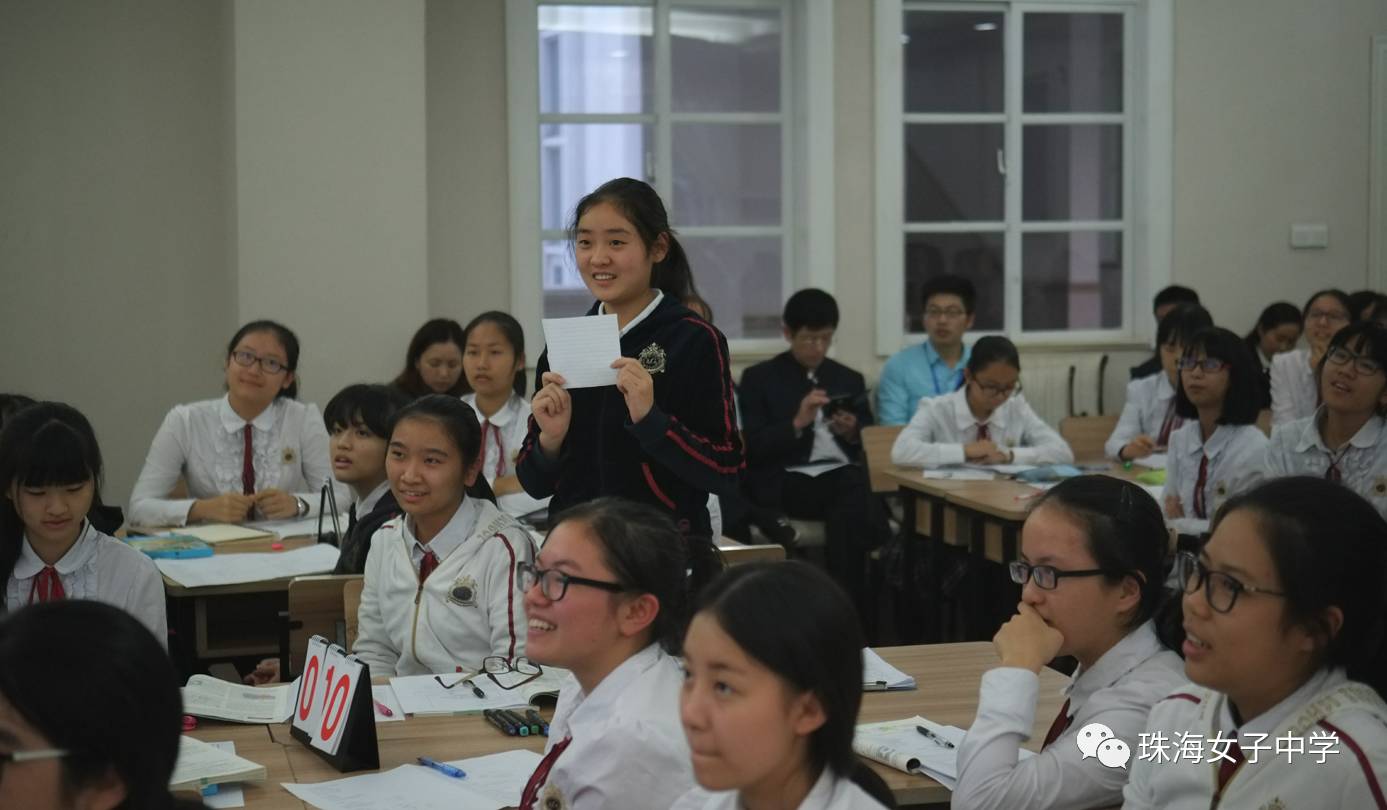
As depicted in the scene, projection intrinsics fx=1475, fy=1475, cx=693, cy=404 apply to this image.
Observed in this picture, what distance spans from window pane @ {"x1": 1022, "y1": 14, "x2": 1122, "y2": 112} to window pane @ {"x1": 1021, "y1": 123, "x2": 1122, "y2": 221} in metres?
0.14

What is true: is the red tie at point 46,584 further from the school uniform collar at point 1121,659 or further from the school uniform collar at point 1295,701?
the school uniform collar at point 1295,701

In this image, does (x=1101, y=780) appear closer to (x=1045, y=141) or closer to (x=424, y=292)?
(x=424, y=292)

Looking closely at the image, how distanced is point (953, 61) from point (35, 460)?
18.6ft

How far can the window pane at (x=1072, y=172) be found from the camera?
7.86 metres

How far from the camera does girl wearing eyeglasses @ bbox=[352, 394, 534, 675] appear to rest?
3.14 m

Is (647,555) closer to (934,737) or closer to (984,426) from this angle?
(934,737)

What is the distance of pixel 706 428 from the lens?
9.26ft

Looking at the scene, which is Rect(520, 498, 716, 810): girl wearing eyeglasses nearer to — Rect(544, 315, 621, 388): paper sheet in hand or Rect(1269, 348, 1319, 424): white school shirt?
Rect(544, 315, 621, 388): paper sheet in hand

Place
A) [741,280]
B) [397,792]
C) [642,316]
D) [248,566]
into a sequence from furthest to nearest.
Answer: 1. [741,280]
2. [248,566]
3. [642,316]
4. [397,792]

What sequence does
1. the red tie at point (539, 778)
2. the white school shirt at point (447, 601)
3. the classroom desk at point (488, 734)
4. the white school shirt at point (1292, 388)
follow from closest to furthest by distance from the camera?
the red tie at point (539, 778) → the classroom desk at point (488, 734) → the white school shirt at point (447, 601) → the white school shirt at point (1292, 388)

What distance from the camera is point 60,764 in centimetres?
129

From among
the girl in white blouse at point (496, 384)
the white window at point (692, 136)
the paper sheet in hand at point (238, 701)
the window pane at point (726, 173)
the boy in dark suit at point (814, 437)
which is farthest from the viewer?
the window pane at point (726, 173)

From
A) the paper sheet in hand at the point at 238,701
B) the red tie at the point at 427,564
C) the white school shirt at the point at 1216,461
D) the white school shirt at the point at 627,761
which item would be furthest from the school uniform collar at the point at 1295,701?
the white school shirt at the point at 1216,461

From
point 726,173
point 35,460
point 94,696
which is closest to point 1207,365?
point 35,460
